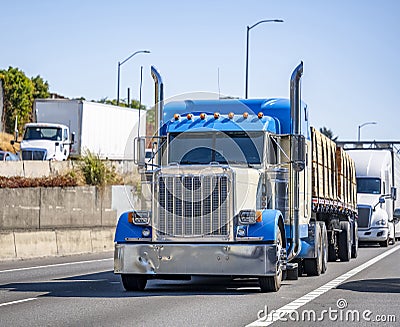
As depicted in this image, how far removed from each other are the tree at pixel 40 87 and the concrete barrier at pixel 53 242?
59.2 m

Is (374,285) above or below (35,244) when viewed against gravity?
below

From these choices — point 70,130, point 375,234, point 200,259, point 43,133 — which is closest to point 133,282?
point 200,259

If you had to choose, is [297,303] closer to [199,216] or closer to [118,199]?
[199,216]

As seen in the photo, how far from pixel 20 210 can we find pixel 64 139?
63.6 ft

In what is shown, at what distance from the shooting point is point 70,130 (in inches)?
2005

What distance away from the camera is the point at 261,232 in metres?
15.6

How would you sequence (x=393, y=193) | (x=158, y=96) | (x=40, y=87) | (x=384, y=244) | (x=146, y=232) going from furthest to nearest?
(x=40, y=87) < (x=384, y=244) < (x=393, y=193) < (x=158, y=96) < (x=146, y=232)

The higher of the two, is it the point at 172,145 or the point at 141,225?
the point at 172,145

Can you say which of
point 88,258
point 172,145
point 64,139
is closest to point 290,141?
point 172,145

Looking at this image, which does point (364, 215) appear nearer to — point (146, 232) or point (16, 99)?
point (146, 232)

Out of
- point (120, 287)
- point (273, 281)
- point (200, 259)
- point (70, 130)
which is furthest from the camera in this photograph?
point (70, 130)

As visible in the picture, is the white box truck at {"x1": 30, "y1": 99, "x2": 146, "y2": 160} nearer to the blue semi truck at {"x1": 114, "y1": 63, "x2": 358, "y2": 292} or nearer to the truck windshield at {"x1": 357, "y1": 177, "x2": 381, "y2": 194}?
the truck windshield at {"x1": 357, "y1": 177, "x2": 381, "y2": 194}

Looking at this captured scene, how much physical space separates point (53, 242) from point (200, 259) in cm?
1341

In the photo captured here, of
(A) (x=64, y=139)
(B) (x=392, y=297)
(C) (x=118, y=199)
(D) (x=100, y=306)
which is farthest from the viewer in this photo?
(A) (x=64, y=139)
